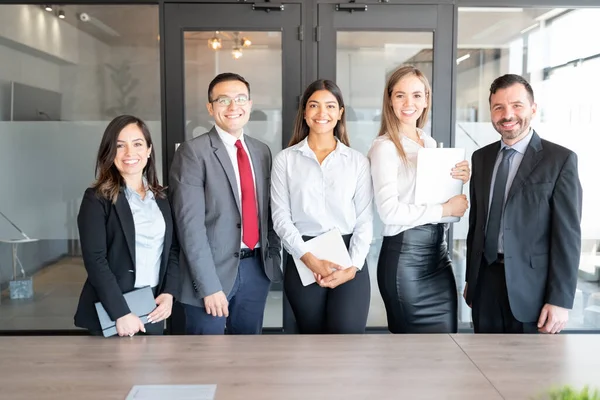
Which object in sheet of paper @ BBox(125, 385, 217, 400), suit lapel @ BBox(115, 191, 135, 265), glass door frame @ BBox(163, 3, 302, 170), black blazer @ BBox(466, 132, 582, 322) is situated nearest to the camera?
sheet of paper @ BBox(125, 385, 217, 400)

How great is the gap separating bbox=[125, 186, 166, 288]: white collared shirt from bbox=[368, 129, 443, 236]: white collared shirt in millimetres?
983

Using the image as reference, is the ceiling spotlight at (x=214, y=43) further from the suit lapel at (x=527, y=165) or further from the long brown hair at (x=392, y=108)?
the suit lapel at (x=527, y=165)

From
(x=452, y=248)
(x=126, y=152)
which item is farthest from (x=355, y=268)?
(x=452, y=248)

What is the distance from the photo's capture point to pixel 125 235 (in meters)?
2.22

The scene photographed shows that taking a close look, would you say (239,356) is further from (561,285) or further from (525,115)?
(525,115)

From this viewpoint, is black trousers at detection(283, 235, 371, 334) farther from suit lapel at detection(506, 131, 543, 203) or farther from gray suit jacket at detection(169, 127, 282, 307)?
suit lapel at detection(506, 131, 543, 203)

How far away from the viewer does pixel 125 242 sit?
2227 mm

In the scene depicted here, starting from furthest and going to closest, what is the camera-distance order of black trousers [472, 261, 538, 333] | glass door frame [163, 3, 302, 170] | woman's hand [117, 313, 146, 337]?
glass door frame [163, 3, 302, 170], black trousers [472, 261, 538, 333], woman's hand [117, 313, 146, 337]

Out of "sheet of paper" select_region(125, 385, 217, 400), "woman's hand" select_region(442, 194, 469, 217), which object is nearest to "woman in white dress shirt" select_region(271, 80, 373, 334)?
"woman's hand" select_region(442, 194, 469, 217)

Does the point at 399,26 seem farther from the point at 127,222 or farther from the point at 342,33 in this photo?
the point at 127,222

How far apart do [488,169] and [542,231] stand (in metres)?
0.38

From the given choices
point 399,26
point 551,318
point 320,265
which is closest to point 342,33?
point 399,26

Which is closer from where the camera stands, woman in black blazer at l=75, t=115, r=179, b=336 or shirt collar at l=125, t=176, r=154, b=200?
woman in black blazer at l=75, t=115, r=179, b=336

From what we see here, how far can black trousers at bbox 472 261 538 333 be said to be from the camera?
2453mm
